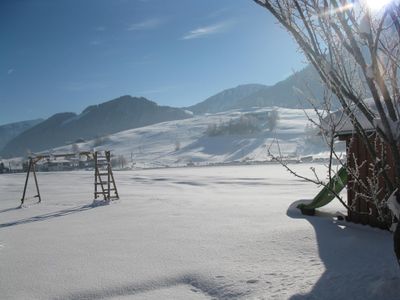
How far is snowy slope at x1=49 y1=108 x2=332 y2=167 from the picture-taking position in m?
96.4

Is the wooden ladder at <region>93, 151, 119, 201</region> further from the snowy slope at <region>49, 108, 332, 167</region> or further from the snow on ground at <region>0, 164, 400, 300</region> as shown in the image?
the snowy slope at <region>49, 108, 332, 167</region>

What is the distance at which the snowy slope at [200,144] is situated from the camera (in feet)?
316

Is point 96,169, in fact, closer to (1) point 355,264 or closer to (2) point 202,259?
(2) point 202,259

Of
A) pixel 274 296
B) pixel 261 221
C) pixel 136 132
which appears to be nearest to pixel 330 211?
pixel 261 221

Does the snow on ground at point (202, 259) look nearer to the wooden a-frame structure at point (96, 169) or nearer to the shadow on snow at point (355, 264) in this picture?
the shadow on snow at point (355, 264)

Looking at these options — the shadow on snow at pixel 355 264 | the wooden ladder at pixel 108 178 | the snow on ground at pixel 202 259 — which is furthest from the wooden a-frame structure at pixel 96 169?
the shadow on snow at pixel 355 264

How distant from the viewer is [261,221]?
865 centimetres

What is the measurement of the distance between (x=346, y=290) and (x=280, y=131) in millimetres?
120040

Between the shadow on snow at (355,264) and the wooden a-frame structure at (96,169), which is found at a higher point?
the wooden a-frame structure at (96,169)

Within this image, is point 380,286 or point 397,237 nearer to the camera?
point 397,237

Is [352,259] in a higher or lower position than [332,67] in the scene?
lower

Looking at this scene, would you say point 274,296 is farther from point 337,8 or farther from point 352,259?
point 337,8

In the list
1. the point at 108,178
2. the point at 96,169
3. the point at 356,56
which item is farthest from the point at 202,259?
the point at 96,169

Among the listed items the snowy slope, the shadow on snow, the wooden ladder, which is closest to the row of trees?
the shadow on snow
